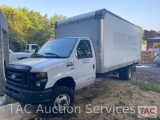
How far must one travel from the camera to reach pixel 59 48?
5.21 m

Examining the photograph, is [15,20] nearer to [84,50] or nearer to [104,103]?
[84,50]

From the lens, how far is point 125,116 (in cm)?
473

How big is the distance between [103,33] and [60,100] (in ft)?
Result: 9.03

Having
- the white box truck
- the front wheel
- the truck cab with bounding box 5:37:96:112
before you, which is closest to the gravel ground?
the white box truck

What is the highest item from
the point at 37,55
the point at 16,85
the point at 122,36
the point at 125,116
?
the point at 122,36

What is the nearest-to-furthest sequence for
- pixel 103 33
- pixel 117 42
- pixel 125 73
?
pixel 103 33
pixel 117 42
pixel 125 73

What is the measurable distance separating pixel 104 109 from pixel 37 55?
2745 millimetres

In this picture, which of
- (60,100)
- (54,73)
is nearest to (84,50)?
(54,73)

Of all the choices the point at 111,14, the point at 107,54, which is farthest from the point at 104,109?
the point at 111,14

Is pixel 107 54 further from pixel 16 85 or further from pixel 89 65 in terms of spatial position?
pixel 16 85

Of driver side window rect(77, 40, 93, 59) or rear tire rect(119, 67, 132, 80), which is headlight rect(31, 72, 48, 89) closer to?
driver side window rect(77, 40, 93, 59)

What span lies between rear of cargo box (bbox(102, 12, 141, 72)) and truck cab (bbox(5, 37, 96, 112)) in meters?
0.80

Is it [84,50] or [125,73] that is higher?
[84,50]

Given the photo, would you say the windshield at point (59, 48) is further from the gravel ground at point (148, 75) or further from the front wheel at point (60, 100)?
the gravel ground at point (148, 75)
